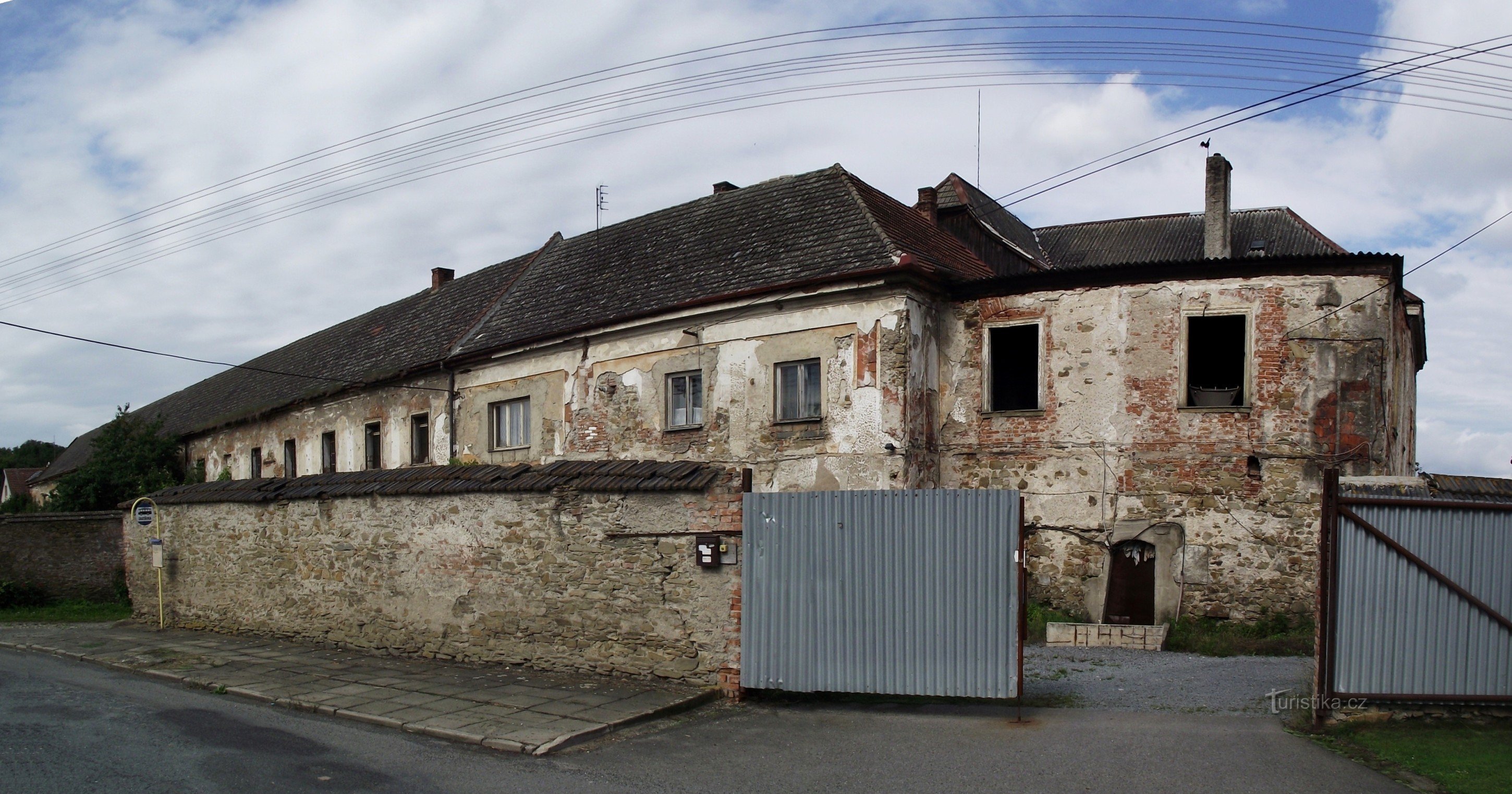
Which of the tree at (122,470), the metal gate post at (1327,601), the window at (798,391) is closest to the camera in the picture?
the metal gate post at (1327,601)

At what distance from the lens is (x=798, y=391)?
15.9 m

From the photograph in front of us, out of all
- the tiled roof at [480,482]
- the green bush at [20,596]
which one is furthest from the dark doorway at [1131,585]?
the green bush at [20,596]

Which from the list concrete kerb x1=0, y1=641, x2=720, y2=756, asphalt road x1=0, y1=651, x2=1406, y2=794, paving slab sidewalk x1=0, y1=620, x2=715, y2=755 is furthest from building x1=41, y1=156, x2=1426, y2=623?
asphalt road x1=0, y1=651, x2=1406, y2=794

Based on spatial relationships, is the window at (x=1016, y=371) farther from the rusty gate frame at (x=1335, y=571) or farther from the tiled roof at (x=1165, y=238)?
the tiled roof at (x=1165, y=238)

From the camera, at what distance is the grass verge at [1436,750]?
6.40m

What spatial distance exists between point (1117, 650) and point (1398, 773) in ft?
20.6

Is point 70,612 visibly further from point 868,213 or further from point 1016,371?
point 1016,371

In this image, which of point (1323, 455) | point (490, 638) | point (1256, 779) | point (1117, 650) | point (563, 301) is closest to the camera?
point (1256, 779)

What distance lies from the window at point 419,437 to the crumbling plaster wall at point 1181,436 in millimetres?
12157

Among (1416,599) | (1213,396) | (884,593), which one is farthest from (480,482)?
(1213,396)

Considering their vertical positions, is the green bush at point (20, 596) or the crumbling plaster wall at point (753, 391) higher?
the crumbling plaster wall at point (753, 391)

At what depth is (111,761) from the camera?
24.9ft

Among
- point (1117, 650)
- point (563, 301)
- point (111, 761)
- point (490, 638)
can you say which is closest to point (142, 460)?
point (563, 301)

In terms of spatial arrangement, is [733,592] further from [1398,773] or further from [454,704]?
[1398,773]
